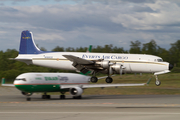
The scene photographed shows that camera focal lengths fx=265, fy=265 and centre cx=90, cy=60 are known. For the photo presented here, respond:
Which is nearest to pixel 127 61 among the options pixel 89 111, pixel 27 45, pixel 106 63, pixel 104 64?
pixel 106 63

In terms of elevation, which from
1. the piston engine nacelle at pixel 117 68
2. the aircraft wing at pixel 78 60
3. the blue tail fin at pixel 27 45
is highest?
the blue tail fin at pixel 27 45

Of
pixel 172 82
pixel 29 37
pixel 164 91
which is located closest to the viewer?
pixel 29 37

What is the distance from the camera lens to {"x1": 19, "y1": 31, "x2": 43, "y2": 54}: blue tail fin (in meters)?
37.7

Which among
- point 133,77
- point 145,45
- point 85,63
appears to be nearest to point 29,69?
point 133,77

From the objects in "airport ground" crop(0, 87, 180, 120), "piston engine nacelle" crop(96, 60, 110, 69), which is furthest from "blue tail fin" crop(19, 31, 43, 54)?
"airport ground" crop(0, 87, 180, 120)

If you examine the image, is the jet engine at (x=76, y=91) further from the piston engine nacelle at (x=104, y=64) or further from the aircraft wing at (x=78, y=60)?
the piston engine nacelle at (x=104, y=64)

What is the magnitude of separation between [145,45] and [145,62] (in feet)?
276

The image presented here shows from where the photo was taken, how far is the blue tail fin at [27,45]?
124 ft

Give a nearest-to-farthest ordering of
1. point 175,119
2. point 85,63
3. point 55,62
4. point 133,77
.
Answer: point 175,119 < point 85,63 < point 55,62 < point 133,77

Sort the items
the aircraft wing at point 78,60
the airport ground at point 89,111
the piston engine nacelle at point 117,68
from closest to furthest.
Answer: the airport ground at point 89,111
the aircraft wing at point 78,60
the piston engine nacelle at point 117,68

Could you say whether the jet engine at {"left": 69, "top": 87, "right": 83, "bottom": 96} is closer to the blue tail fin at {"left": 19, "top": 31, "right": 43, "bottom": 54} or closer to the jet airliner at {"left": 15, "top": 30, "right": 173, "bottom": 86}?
the jet airliner at {"left": 15, "top": 30, "right": 173, "bottom": 86}

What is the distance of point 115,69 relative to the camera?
1265 inches

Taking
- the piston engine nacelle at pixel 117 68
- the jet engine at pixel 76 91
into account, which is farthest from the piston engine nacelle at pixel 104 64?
the jet engine at pixel 76 91

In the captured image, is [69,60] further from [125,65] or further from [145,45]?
[145,45]
